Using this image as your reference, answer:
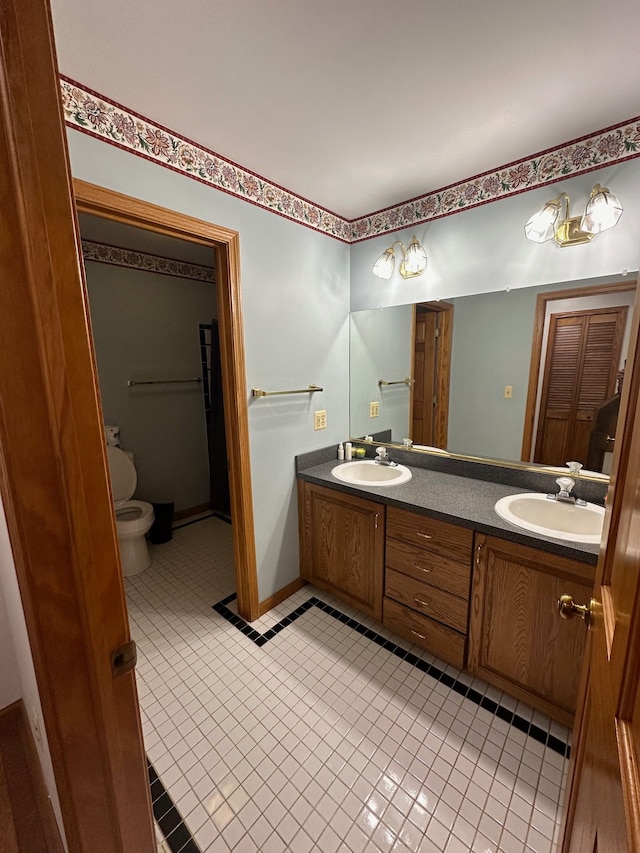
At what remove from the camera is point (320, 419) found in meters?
2.21

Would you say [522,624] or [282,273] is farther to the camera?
[282,273]

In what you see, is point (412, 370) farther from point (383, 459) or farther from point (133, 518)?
point (133, 518)

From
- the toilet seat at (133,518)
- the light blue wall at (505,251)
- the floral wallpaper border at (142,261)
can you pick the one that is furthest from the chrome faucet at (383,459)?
the floral wallpaper border at (142,261)

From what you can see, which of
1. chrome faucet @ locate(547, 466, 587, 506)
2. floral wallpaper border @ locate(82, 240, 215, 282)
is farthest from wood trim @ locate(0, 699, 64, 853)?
floral wallpaper border @ locate(82, 240, 215, 282)

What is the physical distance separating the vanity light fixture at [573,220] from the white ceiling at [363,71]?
246 millimetres

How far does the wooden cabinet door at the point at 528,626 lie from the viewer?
1238mm

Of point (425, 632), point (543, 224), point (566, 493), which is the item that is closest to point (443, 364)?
point (543, 224)

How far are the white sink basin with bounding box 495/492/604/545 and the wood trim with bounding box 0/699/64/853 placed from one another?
1.78 metres

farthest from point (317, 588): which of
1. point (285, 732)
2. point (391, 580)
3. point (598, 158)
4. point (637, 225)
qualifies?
point (598, 158)

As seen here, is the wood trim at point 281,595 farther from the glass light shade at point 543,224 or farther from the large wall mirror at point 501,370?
the glass light shade at point 543,224

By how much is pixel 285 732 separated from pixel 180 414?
2474 mm

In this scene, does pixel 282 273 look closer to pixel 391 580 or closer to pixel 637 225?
pixel 637 225

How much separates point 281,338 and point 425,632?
1.64 m

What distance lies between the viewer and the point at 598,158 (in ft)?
4.55
